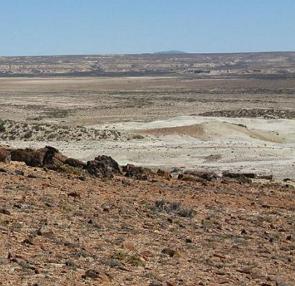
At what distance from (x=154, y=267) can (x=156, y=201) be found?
6053 mm

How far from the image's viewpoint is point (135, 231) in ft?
50.2

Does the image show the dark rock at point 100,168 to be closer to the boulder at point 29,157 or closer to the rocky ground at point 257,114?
the boulder at point 29,157

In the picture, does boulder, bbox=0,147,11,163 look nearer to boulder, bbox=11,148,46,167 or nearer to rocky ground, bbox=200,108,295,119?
boulder, bbox=11,148,46,167

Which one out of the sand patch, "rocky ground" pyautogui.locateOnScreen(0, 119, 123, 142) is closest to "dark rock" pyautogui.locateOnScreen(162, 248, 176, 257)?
"rocky ground" pyautogui.locateOnScreen(0, 119, 123, 142)

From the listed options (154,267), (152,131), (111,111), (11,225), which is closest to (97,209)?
(11,225)

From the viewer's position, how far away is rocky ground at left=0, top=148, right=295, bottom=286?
12055 millimetres

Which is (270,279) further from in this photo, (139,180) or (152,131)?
(152,131)

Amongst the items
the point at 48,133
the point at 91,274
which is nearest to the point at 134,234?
the point at 91,274

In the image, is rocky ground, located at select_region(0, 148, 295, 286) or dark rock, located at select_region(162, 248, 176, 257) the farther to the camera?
dark rock, located at select_region(162, 248, 176, 257)

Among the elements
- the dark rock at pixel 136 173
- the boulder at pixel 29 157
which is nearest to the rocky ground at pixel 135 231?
the boulder at pixel 29 157

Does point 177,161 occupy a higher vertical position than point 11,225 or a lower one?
lower

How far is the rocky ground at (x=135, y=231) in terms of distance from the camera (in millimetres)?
12055

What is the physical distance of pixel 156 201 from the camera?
61.4ft

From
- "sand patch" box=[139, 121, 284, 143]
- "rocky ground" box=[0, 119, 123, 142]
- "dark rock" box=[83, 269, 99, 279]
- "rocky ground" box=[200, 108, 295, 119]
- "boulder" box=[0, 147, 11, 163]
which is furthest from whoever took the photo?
"rocky ground" box=[200, 108, 295, 119]
